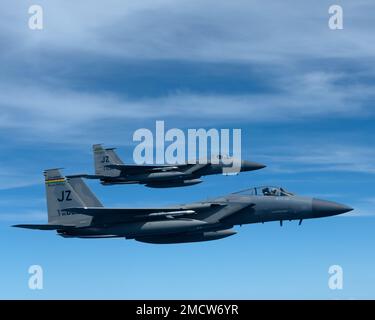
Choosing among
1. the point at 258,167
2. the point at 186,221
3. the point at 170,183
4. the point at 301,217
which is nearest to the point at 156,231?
the point at 186,221

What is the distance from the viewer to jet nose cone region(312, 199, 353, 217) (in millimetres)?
40562

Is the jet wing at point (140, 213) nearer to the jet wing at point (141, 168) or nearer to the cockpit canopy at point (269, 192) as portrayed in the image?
the cockpit canopy at point (269, 192)

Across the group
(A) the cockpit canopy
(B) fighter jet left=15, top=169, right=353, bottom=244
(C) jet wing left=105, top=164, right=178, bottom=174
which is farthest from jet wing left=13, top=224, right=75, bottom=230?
(C) jet wing left=105, top=164, right=178, bottom=174

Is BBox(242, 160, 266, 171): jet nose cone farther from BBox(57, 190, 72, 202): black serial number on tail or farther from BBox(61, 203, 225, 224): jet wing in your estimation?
BBox(57, 190, 72, 202): black serial number on tail

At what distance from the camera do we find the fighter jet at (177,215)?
4069cm

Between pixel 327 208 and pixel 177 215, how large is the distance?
28.5 feet

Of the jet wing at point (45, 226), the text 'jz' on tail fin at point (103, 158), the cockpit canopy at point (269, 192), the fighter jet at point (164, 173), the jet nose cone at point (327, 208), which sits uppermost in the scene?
the text 'jz' on tail fin at point (103, 158)

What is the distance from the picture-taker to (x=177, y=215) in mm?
41562

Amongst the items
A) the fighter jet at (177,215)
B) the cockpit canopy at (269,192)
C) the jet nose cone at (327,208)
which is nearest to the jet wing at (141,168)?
the fighter jet at (177,215)

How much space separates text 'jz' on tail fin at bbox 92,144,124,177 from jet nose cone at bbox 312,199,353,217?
89.8 feet

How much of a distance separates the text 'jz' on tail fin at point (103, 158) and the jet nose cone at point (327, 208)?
89.8ft

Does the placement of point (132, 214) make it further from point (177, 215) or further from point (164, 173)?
point (164, 173)

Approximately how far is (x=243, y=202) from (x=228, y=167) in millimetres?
19774

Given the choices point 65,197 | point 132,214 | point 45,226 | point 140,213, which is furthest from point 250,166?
point 45,226
